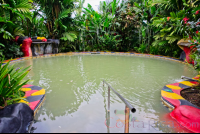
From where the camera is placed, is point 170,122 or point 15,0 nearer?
point 170,122

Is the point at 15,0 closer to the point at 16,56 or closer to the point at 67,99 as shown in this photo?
the point at 16,56

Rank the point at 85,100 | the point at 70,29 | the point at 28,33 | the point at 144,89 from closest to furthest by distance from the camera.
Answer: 1. the point at 85,100
2. the point at 144,89
3. the point at 28,33
4. the point at 70,29

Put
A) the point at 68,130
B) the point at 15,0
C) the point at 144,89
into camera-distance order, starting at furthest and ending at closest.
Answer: the point at 15,0
the point at 144,89
the point at 68,130

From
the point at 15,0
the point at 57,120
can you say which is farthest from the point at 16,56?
the point at 57,120

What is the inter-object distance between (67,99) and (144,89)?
1.91 m

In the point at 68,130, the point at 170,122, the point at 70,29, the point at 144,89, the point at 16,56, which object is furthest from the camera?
the point at 70,29

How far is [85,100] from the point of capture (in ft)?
9.80

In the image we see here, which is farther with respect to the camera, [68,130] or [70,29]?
[70,29]

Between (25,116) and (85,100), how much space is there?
1240 mm

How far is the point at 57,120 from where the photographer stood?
2236 millimetres

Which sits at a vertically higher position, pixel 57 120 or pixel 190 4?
pixel 190 4

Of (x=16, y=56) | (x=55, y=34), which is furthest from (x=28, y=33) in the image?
(x=16, y=56)

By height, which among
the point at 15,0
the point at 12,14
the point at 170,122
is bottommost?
the point at 170,122

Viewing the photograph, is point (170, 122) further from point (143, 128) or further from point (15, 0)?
point (15, 0)
